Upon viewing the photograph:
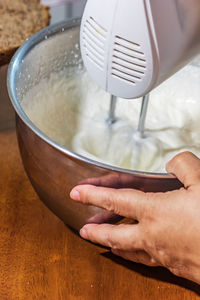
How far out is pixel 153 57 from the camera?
0.52 metres

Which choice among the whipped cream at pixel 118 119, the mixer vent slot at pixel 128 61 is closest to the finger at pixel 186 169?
the mixer vent slot at pixel 128 61

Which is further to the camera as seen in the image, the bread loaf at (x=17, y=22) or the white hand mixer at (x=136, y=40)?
the bread loaf at (x=17, y=22)

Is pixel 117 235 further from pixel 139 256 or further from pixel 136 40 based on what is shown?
pixel 136 40

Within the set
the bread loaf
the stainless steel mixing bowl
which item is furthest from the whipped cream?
the bread loaf

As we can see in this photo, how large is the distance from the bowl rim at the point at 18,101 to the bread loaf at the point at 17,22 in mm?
210

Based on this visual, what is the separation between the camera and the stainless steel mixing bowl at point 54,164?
1.79ft

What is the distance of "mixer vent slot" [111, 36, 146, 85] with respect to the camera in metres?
0.51

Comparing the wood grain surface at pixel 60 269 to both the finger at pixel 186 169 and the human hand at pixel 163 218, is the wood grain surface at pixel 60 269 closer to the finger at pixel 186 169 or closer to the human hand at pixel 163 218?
the human hand at pixel 163 218

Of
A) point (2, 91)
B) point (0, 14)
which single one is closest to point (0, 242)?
point (2, 91)

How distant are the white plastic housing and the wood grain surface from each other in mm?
255

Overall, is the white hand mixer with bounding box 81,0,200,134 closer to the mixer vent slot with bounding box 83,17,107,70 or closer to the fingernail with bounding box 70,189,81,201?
the mixer vent slot with bounding box 83,17,107,70

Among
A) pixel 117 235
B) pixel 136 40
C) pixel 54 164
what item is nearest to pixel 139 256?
pixel 117 235

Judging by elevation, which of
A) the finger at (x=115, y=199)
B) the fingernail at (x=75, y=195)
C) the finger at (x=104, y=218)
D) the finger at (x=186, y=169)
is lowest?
the finger at (x=104, y=218)

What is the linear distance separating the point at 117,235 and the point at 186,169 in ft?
0.39
